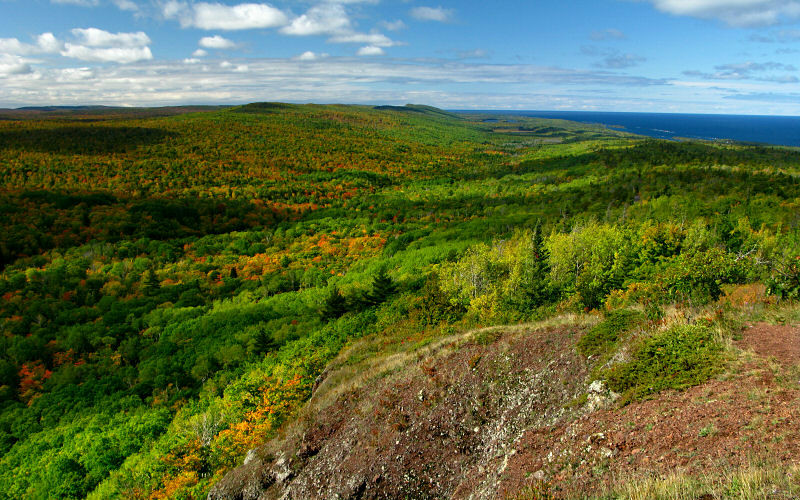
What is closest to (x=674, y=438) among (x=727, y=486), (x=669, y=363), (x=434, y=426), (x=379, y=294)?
(x=727, y=486)

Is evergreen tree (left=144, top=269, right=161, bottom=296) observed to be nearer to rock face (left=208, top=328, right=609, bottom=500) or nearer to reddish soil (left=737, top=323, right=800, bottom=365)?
rock face (left=208, top=328, right=609, bottom=500)

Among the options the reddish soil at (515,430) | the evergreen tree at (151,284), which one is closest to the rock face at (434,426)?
the reddish soil at (515,430)

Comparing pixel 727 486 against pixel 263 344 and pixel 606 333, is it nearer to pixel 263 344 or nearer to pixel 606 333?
pixel 606 333

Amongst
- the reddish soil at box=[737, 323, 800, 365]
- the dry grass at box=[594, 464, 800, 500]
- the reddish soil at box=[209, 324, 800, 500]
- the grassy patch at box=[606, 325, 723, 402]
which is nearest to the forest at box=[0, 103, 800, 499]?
the grassy patch at box=[606, 325, 723, 402]

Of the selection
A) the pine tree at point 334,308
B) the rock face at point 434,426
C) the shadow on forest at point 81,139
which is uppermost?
the shadow on forest at point 81,139

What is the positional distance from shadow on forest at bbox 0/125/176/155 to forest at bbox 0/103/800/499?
1.25m

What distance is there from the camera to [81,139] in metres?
135

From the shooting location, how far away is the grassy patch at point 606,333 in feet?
45.6

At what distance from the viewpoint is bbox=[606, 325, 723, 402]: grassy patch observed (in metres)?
10.8

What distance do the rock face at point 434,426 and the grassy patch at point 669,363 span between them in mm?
854

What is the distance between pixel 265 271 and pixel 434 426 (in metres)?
66.4

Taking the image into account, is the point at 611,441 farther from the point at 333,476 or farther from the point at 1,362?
the point at 1,362

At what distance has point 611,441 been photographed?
9.50 meters

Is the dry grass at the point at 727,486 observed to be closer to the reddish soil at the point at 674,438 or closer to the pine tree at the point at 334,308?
the reddish soil at the point at 674,438
